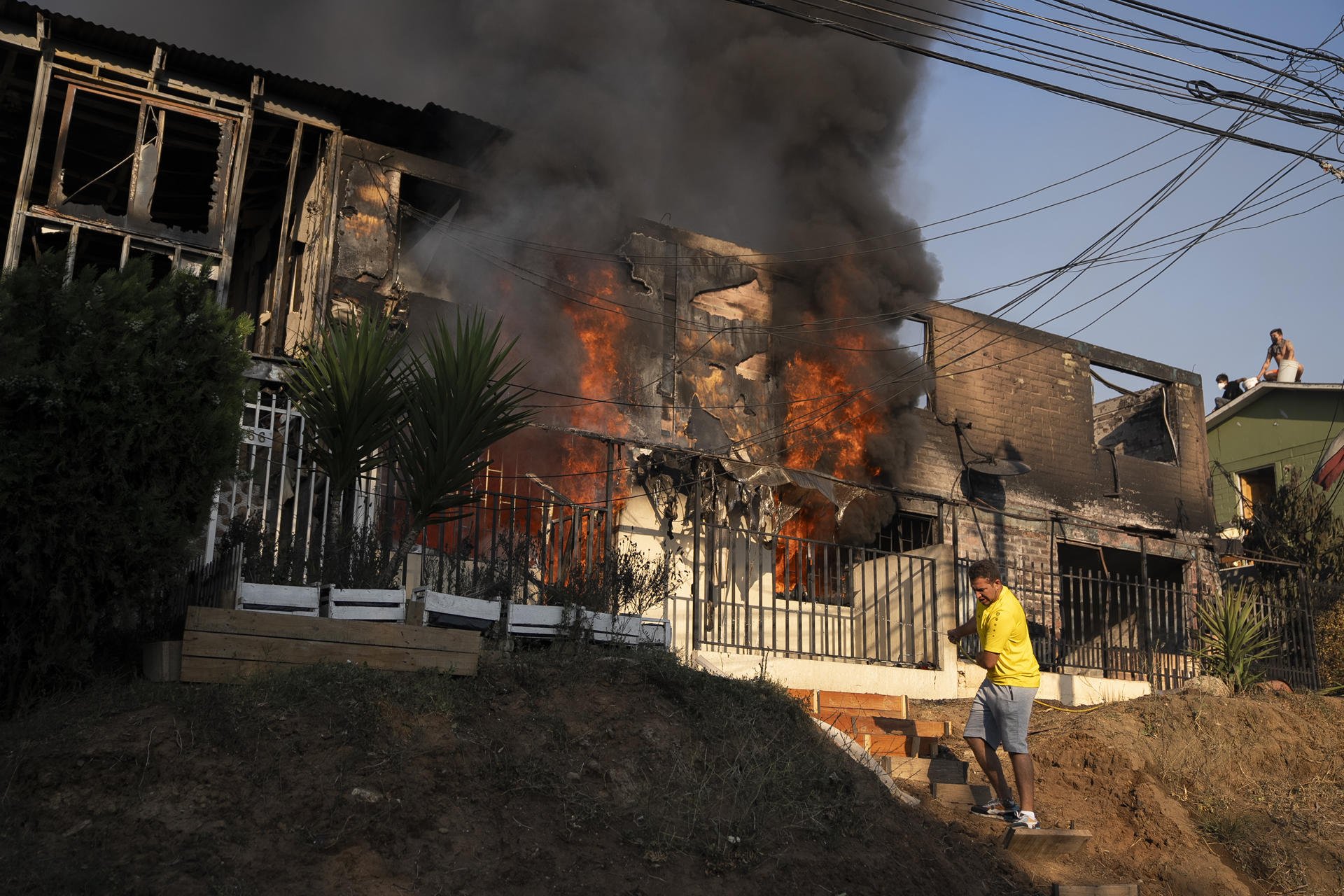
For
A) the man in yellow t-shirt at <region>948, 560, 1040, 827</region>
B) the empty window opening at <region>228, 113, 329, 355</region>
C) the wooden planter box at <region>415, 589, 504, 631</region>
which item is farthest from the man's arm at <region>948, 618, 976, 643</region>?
the empty window opening at <region>228, 113, 329, 355</region>

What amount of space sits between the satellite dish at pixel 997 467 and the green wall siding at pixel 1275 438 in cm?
818

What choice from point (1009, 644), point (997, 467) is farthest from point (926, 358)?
point (1009, 644)

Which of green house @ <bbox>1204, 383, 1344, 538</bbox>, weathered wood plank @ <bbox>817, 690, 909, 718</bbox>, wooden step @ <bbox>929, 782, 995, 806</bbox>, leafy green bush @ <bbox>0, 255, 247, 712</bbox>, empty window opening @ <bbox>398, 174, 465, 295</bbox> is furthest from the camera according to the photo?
green house @ <bbox>1204, 383, 1344, 538</bbox>

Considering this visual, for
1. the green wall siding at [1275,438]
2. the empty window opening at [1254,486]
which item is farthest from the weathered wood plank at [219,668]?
the empty window opening at [1254,486]

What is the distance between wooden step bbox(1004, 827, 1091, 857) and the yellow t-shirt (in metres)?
0.93

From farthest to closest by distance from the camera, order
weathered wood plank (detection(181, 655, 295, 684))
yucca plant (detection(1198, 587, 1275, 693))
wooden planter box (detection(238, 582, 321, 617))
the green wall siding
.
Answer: the green wall siding < yucca plant (detection(1198, 587, 1275, 693)) < wooden planter box (detection(238, 582, 321, 617)) < weathered wood plank (detection(181, 655, 295, 684))

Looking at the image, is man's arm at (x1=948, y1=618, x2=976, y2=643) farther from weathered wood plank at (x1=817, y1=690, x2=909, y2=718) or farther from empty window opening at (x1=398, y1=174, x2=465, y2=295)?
empty window opening at (x1=398, y1=174, x2=465, y2=295)

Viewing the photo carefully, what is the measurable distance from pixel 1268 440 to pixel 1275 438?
0.72 ft

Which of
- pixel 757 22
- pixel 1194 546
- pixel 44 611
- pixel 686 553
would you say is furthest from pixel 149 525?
pixel 1194 546

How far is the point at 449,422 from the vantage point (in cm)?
809

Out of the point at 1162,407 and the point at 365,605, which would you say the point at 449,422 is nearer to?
the point at 365,605

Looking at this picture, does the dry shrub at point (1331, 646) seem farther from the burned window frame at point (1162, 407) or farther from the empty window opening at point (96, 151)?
the empty window opening at point (96, 151)

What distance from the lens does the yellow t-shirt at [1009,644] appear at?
7.58m

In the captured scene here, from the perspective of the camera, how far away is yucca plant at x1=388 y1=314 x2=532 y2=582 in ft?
26.6
